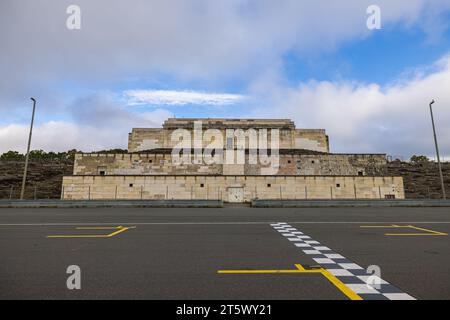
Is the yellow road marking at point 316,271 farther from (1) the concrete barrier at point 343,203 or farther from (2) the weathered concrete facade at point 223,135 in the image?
(2) the weathered concrete facade at point 223,135

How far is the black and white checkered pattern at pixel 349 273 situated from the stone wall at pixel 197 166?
31184 millimetres

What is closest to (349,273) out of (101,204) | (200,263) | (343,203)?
(200,263)

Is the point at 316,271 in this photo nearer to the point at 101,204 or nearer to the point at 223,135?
the point at 101,204

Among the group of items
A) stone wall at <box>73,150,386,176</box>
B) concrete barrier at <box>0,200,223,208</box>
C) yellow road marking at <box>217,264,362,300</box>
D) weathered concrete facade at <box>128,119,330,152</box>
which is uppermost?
weathered concrete facade at <box>128,119,330,152</box>

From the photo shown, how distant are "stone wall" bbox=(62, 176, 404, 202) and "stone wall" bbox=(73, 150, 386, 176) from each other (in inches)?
183

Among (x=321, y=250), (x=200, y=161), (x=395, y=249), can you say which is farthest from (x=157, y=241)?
(x=200, y=161)

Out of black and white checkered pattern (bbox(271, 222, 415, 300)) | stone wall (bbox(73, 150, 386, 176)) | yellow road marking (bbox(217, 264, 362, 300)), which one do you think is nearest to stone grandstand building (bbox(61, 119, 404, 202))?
stone wall (bbox(73, 150, 386, 176))

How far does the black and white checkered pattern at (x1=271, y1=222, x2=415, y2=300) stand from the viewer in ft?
14.6

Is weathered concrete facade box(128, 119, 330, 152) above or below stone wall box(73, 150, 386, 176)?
above

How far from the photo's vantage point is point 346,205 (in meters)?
27.6

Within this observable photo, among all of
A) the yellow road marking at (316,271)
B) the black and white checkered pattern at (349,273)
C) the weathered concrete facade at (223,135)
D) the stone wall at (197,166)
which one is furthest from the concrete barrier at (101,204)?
the weathered concrete facade at (223,135)

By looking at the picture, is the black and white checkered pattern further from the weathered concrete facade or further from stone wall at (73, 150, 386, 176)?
the weathered concrete facade
